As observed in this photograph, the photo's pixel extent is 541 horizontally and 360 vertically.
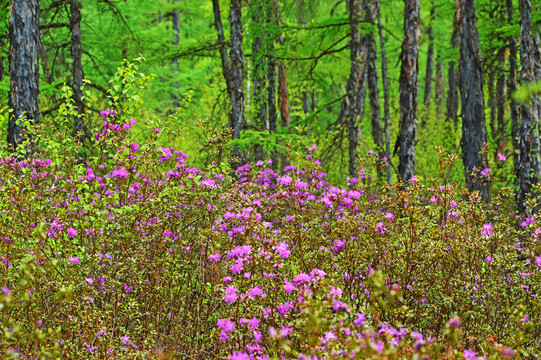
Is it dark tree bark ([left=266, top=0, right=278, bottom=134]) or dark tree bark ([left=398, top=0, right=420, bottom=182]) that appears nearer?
dark tree bark ([left=398, top=0, right=420, bottom=182])

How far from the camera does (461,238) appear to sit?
11.8 feet

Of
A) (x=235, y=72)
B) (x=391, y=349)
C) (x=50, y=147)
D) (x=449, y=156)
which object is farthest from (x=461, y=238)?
(x=235, y=72)

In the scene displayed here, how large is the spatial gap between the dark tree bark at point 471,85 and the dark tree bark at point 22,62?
7.15 metres

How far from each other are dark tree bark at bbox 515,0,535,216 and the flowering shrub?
322 cm

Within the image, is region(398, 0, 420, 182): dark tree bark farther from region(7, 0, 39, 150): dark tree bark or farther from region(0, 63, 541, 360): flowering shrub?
region(7, 0, 39, 150): dark tree bark

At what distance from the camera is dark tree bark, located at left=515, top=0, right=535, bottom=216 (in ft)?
20.6

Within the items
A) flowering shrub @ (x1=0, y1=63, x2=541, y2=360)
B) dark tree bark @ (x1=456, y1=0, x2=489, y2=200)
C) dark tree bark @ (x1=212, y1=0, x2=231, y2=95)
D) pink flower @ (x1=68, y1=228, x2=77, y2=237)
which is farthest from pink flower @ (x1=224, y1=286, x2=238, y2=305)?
dark tree bark @ (x1=212, y1=0, x2=231, y2=95)

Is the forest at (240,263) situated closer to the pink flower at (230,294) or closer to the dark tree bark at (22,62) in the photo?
the pink flower at (230,294)

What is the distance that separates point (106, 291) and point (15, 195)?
1243 mm

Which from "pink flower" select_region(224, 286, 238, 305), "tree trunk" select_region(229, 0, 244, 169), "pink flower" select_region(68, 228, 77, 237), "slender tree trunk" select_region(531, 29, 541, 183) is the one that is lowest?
"pink flower" select_region(224, 286, 238, 305)

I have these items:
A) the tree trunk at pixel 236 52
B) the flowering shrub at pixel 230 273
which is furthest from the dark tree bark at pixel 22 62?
the tree trunk at pixel 236 52

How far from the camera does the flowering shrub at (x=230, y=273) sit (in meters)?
2.88

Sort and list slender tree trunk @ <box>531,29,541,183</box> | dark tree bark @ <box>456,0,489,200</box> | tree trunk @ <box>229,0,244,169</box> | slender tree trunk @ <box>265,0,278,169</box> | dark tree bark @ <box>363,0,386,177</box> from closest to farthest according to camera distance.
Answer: slender tree trunk @ <box>531,29,541,183</box>
dark tree bark @ <box>456,0,489,200</box>
tree trunk @ <box>229,0,244,169</box>
slender tree trunk @ <box>265,0,278,169</box>
dark tree bark @ <box>363,0,386,177</box>

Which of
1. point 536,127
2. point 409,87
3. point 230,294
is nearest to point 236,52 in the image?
point 409,87
